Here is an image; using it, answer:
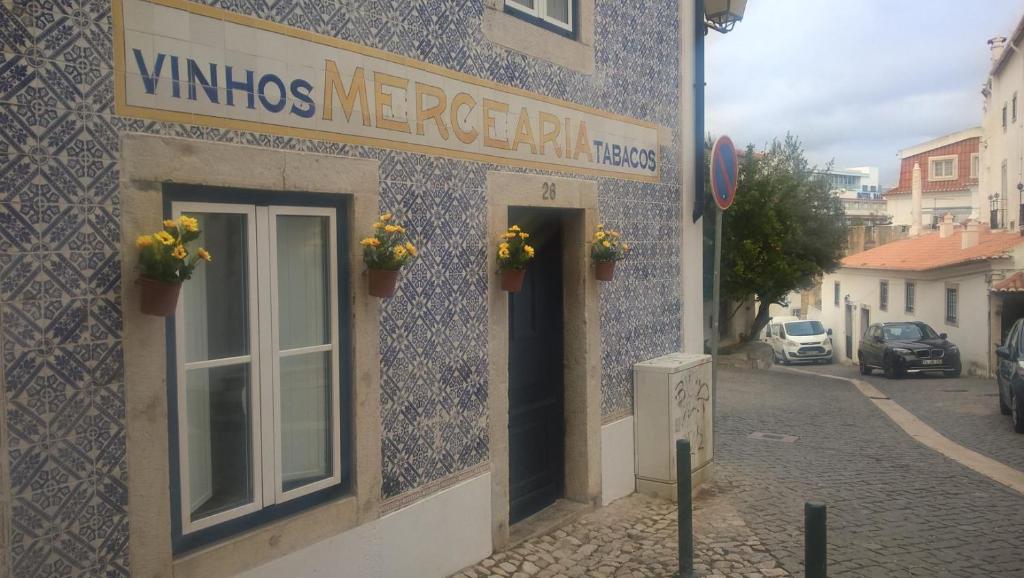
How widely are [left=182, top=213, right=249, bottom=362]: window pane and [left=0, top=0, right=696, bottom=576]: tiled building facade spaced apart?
36 cm

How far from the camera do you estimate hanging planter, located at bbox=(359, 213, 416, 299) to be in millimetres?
4367

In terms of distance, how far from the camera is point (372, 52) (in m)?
4.55

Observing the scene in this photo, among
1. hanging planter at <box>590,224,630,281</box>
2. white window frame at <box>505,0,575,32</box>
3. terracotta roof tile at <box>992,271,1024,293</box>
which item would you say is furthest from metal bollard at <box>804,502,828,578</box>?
terracotta roof tile at <box>992,271,1024,293</box>

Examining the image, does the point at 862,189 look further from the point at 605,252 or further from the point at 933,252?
the point at 605,252

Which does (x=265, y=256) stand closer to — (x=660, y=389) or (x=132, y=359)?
(x=132, y=359)

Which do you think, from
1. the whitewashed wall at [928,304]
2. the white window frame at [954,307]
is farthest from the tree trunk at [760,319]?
the white window frame at [954,307]

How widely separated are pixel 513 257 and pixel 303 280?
156 cm

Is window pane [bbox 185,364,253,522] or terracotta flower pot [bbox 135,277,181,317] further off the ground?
terracotta flower pot [bbox 135,277,181,317]

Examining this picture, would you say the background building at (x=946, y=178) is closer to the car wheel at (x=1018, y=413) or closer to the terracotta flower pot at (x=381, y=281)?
the car wheel at (x=1018, y=413)

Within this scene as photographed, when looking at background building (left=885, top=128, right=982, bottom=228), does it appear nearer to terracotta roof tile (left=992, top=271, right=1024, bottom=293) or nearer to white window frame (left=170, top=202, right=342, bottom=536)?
terracotta roof tile (left=992, top=271, right=1024, bottom=293)

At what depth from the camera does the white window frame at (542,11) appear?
5.68m

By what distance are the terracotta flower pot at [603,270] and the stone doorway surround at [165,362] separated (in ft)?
7.66

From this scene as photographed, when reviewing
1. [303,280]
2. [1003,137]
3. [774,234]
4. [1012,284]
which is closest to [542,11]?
[303,280]

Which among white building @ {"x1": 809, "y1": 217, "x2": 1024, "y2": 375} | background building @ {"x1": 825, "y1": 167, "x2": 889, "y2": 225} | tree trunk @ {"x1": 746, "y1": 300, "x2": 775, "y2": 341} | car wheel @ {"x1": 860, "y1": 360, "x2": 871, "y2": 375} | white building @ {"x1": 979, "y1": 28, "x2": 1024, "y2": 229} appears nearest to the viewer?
tree trunk @ {"x1": 746, "y1": 300, "x2": 775, "y2": 341}
